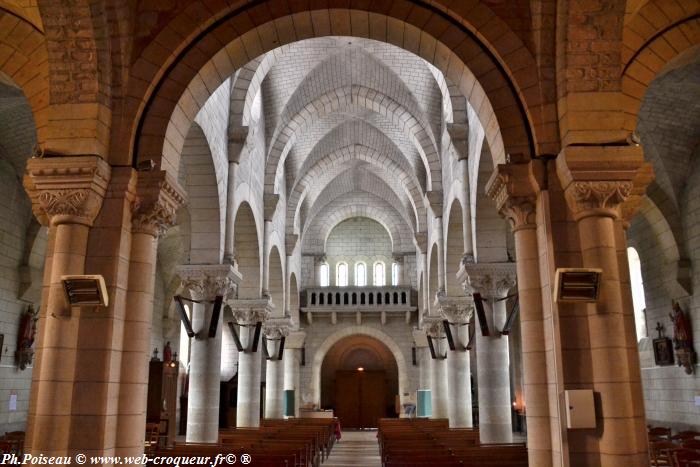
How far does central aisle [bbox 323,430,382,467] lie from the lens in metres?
15.9

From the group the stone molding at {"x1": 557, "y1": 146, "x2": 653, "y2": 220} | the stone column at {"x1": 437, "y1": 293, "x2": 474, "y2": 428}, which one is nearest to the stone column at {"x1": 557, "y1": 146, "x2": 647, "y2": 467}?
the stone molding at {"x1": 557, "y1": 146, "x2": 653, "y2": 220}

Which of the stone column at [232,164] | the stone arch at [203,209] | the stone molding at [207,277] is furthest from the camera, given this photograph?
the stone column at [232,164]

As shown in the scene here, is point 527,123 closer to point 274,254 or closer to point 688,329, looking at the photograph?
point 688,329

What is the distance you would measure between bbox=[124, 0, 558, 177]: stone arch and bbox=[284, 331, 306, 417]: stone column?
68.4 ft

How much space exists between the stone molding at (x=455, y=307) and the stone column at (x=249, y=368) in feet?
17.2

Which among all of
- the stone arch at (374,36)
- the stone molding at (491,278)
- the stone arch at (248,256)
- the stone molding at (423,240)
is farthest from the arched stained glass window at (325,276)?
the stone arch at (374,36)

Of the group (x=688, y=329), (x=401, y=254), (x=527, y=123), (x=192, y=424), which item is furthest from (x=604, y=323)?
(x=401, y=254)

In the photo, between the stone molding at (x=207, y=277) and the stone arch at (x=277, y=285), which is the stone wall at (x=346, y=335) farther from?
the stone molding at (x=207, y=277)

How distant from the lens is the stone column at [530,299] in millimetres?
7172

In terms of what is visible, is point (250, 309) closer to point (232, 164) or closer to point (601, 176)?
point (232, 164)

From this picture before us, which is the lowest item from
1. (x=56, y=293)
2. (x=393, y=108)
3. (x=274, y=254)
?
(x=56, y=293)

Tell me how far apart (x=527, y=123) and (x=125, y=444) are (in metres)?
6.34

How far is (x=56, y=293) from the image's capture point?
283 inches

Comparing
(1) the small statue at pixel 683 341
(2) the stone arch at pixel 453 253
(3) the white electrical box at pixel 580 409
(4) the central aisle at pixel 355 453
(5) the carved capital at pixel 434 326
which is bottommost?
(4) the central aisle at pixel 355 453
